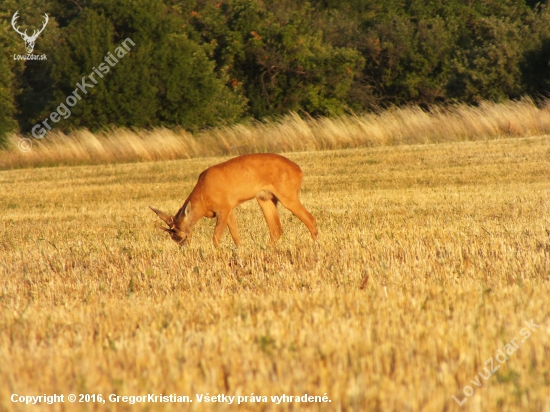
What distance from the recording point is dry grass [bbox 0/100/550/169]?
23.3 m

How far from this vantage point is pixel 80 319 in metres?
5.59

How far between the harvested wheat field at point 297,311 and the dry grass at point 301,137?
1013 centimetres

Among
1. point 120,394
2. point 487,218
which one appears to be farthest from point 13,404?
point 487,218

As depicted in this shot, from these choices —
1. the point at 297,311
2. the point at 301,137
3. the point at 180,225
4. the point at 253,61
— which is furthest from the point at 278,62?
the point at 297,311

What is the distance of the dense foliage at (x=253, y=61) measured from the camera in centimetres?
3269

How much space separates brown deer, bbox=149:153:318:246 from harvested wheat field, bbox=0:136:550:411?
34 centimetres

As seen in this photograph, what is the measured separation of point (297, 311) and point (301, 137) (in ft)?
61.7

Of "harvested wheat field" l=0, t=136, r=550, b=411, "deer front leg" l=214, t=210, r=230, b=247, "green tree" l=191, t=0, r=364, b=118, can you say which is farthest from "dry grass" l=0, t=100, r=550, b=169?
"deer front leg" l=214, t=210, r=230, b=247

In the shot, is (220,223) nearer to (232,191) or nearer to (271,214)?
(232,191)

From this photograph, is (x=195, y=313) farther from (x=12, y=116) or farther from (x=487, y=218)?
(x=12, y=116)

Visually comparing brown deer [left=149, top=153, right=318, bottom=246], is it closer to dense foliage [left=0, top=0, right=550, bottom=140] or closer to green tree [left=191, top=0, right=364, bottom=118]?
dense foliage [left=0, top=0, right=550, bottom=140]

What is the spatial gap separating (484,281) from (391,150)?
1445 centimetres

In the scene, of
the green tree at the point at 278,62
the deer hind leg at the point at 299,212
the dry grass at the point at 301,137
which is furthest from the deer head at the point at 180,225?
the green tree at the point at 278,62

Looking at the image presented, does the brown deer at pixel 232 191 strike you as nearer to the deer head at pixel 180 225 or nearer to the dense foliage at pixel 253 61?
the deer head at pixel 180 225
